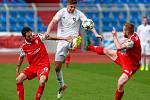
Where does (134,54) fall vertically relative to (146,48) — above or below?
above

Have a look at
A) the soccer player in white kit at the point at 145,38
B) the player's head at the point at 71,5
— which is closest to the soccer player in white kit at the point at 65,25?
the player's head at the point at 71,5

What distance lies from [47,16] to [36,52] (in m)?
22.7

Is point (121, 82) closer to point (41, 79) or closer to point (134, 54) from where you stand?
point (134, 54)

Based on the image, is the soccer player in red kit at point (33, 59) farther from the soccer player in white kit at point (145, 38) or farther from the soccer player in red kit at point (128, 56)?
the soccer player in white kit at point (145, 38)

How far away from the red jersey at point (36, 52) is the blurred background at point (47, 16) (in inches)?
799

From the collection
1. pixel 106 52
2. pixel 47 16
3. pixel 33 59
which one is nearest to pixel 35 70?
pixel 33 59

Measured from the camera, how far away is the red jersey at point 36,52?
13.3 metres

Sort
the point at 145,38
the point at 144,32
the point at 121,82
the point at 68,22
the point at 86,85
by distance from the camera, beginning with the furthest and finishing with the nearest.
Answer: the point at 145,38 < the point at 144,32 < the point at 86,85 < the point at 68,22 < the point at 121,82

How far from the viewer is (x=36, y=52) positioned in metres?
13.3

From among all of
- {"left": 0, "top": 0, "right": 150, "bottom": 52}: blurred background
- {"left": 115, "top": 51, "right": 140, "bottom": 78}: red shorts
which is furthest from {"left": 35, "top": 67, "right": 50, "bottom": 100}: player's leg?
{"left": 0, "top": 0, "right": 150, "bottom": 52}: blurred background

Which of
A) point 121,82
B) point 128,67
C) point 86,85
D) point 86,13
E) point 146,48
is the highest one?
point 86,13

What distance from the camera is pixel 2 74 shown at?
21781mm

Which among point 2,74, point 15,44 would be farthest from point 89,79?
point 15,44

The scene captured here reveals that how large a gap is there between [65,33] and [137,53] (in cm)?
265
